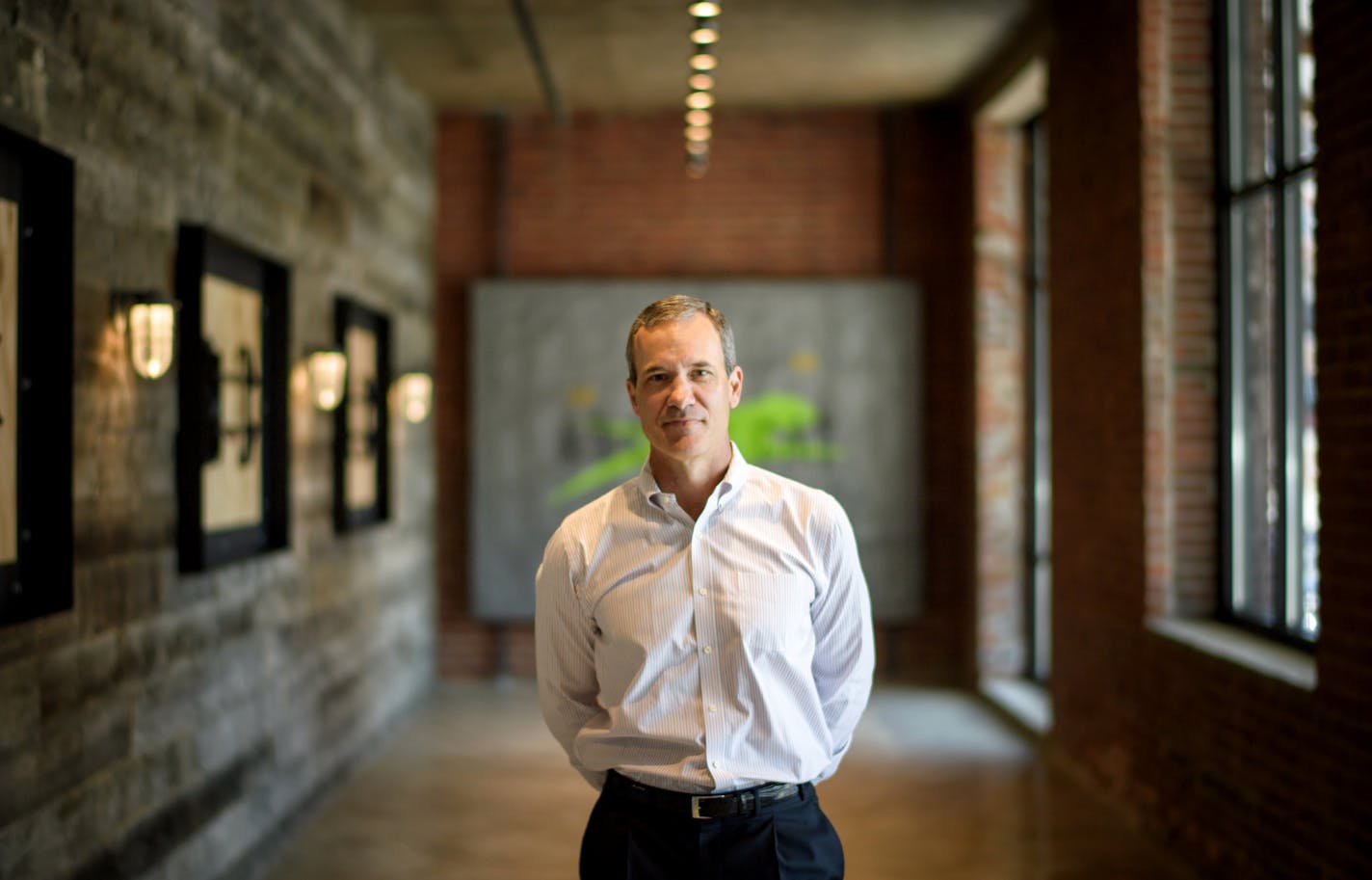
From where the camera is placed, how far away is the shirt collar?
6.80 ft

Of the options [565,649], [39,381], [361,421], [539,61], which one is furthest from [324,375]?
[565,649]

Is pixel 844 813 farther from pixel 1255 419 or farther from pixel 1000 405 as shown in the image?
pixel 1000 405

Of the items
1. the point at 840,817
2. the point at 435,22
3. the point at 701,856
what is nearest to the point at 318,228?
the point at 435,22

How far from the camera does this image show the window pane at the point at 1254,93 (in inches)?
Result: 167

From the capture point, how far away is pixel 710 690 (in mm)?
2000

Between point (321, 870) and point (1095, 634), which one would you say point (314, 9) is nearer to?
point (321, 870)

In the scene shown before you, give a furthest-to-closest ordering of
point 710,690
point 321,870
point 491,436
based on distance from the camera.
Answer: point 491,436, point 321,870, point 710,690

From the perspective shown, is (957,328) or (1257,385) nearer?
(1257,385)

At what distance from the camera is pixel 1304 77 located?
13.3ft

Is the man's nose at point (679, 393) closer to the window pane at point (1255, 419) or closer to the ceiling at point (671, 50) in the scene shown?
the window pane at point (1255, 419)

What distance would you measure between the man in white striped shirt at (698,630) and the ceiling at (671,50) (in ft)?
13.7

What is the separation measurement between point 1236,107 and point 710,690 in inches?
139

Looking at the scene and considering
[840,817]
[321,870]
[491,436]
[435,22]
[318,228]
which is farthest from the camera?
[491,436]

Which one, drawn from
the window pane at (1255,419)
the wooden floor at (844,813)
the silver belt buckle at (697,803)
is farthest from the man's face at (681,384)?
the window pane at (1255,419)
